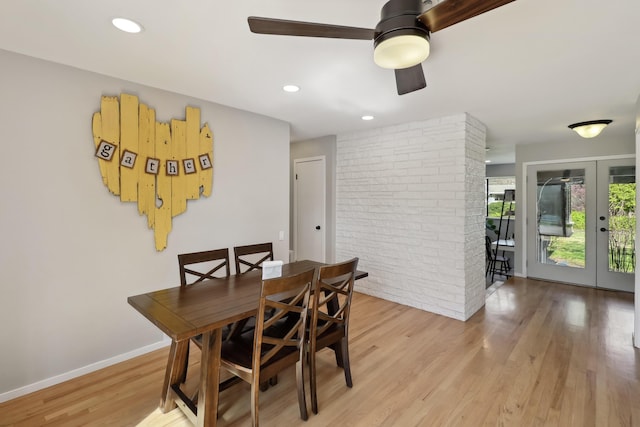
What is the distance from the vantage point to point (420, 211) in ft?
12.5

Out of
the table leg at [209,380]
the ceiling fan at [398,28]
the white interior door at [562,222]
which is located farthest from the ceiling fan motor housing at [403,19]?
the white interior door at [562,222]

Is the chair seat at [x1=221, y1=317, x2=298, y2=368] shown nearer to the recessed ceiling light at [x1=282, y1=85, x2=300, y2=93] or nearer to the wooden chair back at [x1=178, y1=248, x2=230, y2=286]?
the wooden chair back at [x1=178, y1=248, x2=230, y2=286]

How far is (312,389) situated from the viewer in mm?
1962

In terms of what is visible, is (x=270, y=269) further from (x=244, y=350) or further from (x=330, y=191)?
(x=330, y=191)

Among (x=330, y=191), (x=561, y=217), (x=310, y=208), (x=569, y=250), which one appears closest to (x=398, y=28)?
(x=330, y=191)

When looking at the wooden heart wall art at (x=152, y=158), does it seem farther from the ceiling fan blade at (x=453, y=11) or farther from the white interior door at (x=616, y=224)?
the white interior door at (x=616, y=224)

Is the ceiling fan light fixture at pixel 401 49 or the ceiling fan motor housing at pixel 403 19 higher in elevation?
the ceiling fan motor housing at pixel 403 19

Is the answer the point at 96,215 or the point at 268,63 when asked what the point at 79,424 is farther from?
the point at 268,63

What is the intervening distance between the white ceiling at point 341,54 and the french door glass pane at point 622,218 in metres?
1.78

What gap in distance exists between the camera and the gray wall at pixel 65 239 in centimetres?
211

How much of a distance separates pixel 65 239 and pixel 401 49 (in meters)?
2.73

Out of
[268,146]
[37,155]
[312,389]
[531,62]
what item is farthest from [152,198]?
[531,62]

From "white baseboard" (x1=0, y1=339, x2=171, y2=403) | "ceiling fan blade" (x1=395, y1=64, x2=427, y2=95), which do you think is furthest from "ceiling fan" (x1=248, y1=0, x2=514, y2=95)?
"white baseboard" (x1=0, y1=339, x2=171, y2=403)

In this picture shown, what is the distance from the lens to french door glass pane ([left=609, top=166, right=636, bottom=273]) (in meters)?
4.42
